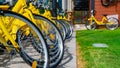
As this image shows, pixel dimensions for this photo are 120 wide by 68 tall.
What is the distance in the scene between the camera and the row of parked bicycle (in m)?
4.19

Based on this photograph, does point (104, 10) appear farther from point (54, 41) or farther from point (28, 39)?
point (28, 39)

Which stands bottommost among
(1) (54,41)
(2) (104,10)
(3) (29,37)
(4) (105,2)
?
(2) (104,10)

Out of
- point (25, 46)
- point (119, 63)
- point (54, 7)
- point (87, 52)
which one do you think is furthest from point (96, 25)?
point (25, 46)

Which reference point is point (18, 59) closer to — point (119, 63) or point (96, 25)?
point (119, 63)

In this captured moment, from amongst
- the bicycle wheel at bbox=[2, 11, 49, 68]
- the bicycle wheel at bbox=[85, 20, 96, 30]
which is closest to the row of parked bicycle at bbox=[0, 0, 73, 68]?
the bicycle wheel at bbox=[2, 11, 49, 68]

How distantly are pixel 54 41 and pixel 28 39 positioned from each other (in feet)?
1.36

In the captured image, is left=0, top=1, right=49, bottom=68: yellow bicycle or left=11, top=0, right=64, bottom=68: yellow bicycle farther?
left=11, top=0, right=64, bottom=68: yellow bicycle

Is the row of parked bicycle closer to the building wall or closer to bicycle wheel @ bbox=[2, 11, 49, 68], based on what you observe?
bicycle wheel @ bbox=[2, 11, 49, 68]

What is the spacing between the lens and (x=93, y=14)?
1589cm

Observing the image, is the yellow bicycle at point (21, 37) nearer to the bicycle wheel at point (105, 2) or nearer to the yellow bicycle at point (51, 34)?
the yellow bicycle at point (51, 34)

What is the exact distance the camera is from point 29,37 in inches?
200

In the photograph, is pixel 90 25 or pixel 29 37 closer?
pixel 29 37

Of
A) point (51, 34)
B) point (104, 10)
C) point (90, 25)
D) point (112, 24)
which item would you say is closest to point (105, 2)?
point (104, 10)

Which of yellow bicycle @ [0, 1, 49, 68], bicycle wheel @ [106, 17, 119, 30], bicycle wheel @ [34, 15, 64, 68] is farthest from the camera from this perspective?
bicycle wheel @ [106, 17, 119, 30]
